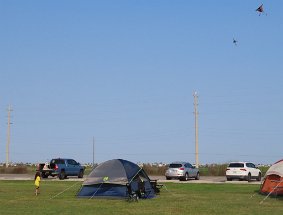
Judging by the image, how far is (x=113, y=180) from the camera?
25.3 m

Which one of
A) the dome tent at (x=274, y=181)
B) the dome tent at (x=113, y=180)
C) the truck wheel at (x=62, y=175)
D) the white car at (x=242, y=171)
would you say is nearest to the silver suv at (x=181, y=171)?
the white car at (x=242, y=171)

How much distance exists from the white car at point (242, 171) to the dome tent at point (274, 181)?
15.0 meters

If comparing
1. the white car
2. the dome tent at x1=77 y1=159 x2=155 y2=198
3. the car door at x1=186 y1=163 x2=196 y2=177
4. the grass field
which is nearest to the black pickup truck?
the car door at x1=186 y1=163 x2=196 y2=177

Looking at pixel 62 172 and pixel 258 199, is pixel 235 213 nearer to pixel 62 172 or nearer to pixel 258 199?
pixel 258 199

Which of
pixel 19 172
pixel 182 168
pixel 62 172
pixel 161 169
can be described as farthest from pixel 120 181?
A: pixel 19 172

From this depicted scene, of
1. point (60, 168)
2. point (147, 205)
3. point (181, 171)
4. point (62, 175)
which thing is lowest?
point (147, 205)

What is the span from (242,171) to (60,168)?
15.8 metres

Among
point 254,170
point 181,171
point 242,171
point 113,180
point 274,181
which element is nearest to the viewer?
point 113,180

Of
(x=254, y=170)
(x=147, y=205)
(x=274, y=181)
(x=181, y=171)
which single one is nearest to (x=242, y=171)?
Answer: (x=254, y=170)

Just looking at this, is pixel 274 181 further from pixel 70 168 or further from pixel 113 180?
pixel 70 168

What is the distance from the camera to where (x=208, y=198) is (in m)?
25.8

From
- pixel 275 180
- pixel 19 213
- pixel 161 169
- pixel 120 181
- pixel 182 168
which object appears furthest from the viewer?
pixel 161 169

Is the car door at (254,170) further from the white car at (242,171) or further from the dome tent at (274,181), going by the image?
the dome tent at (274,181)

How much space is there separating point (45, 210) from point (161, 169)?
43.3 m
